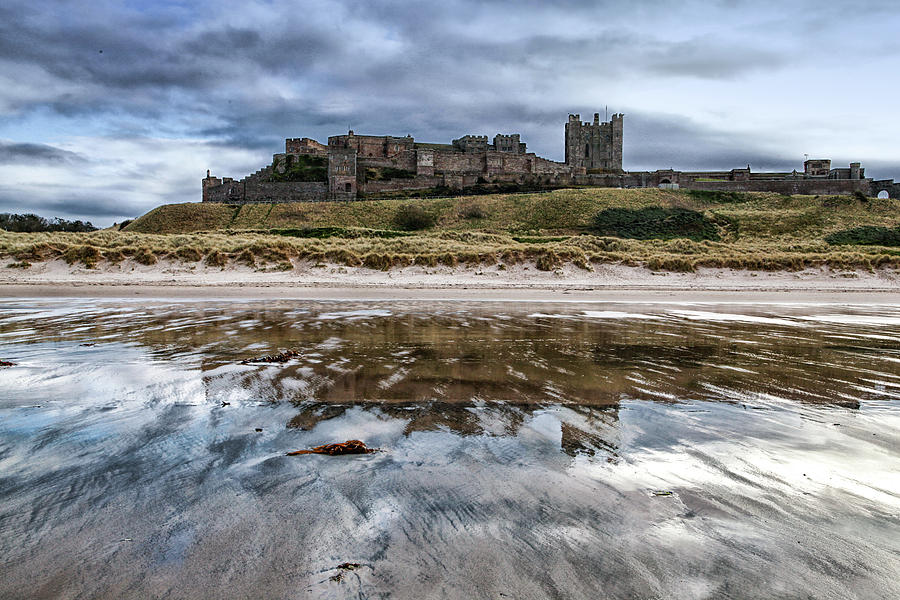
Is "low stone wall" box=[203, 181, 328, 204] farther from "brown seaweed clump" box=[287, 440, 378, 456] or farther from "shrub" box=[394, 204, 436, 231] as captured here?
"brown seaweed clump" box=[287, 440, 378, 456]

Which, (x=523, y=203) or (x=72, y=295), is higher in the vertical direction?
(x=523, y=203)

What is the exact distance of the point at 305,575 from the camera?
181 centimetres

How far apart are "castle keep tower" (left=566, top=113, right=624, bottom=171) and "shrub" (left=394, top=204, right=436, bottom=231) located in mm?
45518

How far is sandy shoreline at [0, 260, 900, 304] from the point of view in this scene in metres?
14.1

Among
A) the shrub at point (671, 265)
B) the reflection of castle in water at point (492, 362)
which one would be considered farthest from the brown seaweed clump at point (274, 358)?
the shrub at point (671, 265)

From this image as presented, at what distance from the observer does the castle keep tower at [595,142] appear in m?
89.6

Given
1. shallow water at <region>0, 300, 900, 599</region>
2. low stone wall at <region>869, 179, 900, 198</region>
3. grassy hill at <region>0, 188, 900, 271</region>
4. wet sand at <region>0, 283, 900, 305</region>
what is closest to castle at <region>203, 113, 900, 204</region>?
low stone wall at <region>869, 179, 900, 198</region>

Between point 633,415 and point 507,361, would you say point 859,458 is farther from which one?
point 507,361

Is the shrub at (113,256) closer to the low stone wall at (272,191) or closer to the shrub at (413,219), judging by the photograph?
the shrub at (413,219)

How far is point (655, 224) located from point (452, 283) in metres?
35.7

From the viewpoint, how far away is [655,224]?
4675 cm

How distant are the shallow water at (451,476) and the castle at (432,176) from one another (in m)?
61.3

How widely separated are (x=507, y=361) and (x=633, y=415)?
203 centimetres

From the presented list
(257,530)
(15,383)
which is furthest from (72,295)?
(257,530)
